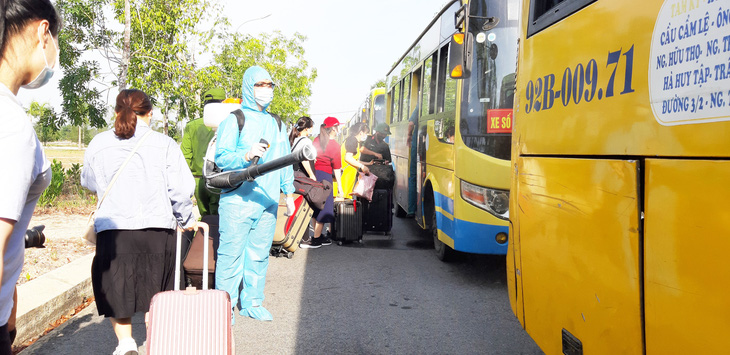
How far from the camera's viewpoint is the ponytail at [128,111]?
3717mm

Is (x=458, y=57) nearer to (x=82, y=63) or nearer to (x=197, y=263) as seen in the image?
(x=197, y=263)

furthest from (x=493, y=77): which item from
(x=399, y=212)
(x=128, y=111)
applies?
(x=399, y=212)

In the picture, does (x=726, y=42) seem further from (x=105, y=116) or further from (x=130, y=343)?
(x=105, y=116)

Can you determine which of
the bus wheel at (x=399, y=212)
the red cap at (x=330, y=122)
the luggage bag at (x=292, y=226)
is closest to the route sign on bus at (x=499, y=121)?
the luggage bag at (x=292, y=226)

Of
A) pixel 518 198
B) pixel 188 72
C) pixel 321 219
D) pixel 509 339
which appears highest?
pixel 188 72

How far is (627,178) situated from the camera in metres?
2.35

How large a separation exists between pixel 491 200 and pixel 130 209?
3822mm

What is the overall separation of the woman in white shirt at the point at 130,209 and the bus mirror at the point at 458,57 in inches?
104

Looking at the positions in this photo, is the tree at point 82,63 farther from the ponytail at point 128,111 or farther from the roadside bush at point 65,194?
the ponytail at point 128,111

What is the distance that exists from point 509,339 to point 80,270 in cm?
421

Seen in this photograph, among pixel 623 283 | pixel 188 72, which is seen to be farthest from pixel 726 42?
pixel 188 72

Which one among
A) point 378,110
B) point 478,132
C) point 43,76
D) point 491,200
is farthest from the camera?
point 378,110

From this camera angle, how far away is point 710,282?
1.88 meters


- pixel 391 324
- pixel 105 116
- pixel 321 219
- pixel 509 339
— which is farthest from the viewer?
pixel 105 116
